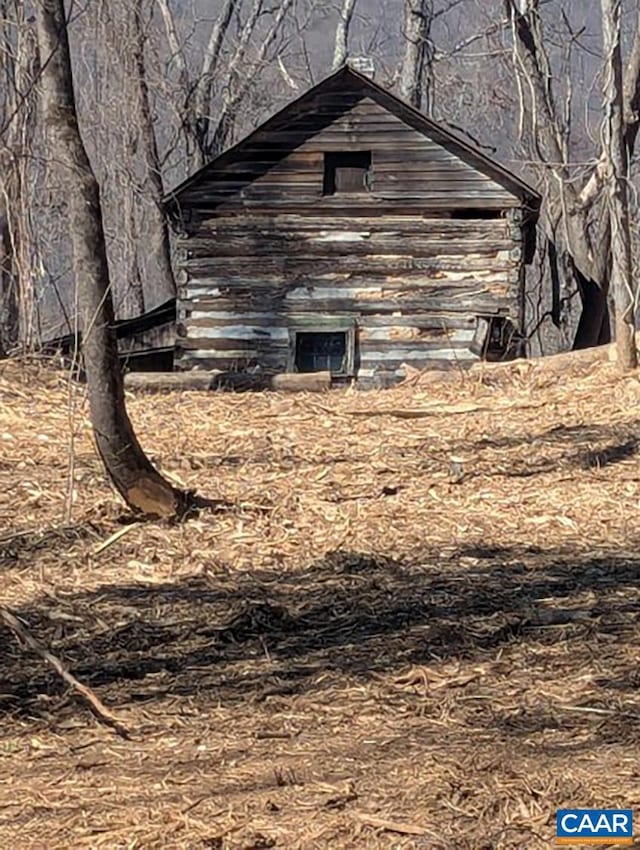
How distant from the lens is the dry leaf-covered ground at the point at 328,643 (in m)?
4.18

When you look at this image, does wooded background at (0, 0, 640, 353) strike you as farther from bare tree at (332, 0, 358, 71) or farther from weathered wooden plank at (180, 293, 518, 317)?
weathered wooden plank at (180, 293, 518, 317)

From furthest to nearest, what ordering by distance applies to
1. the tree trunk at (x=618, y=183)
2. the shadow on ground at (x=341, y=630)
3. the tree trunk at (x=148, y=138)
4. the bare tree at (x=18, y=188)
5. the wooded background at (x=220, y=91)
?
the tree trunk at (x=148, y=138) → the wooded background at (x=220, y=91) → the tree trunk at (x=618, y=183) → the bare tree at (x=18, y=188) → the shadow on ground at (x=341, y=630)

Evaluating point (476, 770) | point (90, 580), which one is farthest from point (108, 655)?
point (476, 770)

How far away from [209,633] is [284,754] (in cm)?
171

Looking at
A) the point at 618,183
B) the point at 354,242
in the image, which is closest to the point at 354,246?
the point at 354,242

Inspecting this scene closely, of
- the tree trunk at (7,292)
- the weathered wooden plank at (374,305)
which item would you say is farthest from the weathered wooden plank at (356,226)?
the tree trunk at (7,292)

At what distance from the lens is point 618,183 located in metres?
15.3

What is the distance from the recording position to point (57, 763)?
4680 millimetres

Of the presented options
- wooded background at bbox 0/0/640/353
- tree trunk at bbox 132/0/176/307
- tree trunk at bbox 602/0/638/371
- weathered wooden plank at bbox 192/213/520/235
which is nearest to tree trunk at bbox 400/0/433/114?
wooded background at bbox 0/0/640/353

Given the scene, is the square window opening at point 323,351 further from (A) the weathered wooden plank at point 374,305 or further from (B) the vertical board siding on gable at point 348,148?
(B) the vertical board siding on gable at point 348,148

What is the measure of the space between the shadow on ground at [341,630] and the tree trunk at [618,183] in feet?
25.0

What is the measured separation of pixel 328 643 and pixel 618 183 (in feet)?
34.8

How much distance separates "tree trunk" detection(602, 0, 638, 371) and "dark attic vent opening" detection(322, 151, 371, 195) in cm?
550

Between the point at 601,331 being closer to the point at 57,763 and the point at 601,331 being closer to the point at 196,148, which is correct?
the point at 196,148
